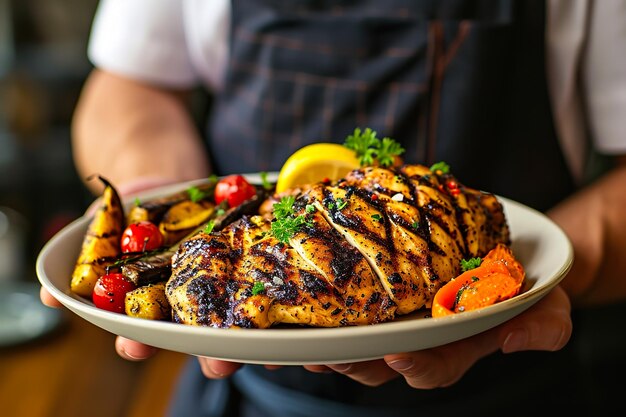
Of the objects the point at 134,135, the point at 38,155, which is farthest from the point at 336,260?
the point at 38,155

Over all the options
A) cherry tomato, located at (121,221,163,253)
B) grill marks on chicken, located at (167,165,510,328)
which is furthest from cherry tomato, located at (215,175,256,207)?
grill marks on chicken, located at (167,165,510,328)

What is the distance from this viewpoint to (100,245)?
1.91m

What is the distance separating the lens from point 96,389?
4.11 meters

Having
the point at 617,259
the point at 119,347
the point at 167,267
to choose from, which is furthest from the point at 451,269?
the point at 617,259

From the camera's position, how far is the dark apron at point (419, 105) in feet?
8.09

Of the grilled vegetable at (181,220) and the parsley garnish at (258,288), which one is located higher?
the parsley garnish at (258,288)

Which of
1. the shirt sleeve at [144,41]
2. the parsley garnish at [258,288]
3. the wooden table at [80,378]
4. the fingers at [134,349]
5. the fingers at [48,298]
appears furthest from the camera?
the wooden table at [80,378]

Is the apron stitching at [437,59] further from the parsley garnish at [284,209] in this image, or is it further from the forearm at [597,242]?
the parsley garnish at [284,209]

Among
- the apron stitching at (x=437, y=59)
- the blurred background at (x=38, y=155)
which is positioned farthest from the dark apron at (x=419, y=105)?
the blurred background at (x=38, y=155)

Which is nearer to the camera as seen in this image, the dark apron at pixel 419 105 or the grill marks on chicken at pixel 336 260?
the grill marks on chicken at pixel 336 260

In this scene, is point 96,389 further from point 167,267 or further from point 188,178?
point 167,267

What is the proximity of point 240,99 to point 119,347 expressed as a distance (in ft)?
4.50

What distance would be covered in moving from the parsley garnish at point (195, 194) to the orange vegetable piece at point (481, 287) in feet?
2.91

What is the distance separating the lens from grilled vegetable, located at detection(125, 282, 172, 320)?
163 cm
